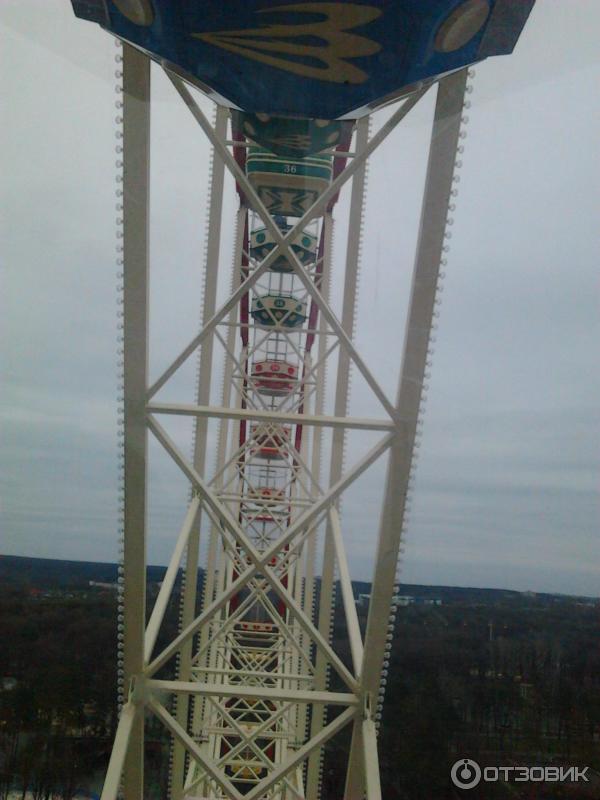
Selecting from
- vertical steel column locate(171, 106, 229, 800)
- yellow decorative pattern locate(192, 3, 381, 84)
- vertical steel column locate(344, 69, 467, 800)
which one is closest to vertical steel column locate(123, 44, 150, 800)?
yellow decorative pattern locate(192, 3, 381, 84)

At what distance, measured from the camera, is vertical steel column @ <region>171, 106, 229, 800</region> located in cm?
521

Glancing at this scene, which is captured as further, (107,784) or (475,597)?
(475,597)

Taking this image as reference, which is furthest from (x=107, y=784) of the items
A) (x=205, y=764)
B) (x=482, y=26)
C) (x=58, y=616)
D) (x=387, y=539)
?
(x=58, y=616)

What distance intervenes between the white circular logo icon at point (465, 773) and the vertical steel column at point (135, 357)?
385 cm

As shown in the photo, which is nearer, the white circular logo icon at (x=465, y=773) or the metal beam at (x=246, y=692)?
the metal beam at (x=246, y=692)

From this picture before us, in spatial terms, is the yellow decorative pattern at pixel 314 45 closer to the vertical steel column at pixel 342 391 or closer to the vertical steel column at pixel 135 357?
the vertical steel column at pixel 135 357

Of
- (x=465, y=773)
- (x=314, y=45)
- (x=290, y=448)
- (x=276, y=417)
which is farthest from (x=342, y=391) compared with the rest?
(x=465, y=773)

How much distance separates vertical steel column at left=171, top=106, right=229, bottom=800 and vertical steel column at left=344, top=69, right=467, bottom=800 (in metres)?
2.03

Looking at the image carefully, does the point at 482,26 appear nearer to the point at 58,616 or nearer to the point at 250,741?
the point at 250,741

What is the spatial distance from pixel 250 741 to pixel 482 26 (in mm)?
5162

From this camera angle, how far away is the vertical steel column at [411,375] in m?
2.88

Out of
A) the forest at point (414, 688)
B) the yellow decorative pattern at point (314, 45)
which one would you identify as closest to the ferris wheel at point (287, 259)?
the yellow decorative pattern at point (314, 45)

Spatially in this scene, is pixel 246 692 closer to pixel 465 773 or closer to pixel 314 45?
pixel 314 45

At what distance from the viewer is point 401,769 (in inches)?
281
